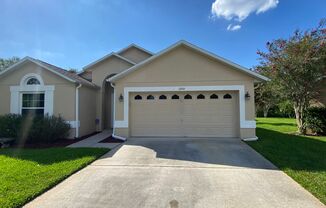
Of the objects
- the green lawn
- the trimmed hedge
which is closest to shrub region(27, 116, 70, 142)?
the trimmed hedge

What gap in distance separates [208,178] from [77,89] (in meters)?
9.17

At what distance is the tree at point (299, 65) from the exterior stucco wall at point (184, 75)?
13.2 ft

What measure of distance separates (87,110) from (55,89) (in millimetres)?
2281

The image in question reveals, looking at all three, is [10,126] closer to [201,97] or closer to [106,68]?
[106,68]

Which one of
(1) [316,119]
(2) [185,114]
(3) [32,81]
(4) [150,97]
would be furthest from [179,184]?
(1) [316,119]

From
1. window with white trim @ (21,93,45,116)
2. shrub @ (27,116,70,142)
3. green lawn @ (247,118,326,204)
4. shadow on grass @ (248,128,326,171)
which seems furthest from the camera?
window with white trim @ (21,93,45,116)

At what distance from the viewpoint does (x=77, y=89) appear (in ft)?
38.9

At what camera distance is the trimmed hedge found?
1055 centimetres

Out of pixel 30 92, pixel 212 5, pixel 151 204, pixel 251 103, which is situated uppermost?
pixel 212 5

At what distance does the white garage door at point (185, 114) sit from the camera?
11094mm

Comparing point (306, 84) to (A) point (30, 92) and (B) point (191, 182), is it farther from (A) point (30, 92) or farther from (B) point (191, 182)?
(A) point (30, 92)

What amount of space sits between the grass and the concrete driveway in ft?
0.90

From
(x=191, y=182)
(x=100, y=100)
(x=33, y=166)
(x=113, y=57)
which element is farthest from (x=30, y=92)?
(x=191, y=182)

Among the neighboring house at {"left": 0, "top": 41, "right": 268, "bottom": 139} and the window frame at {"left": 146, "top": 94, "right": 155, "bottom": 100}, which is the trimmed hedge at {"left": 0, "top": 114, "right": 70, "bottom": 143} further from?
the window frame at {"left": 146, "top": 94, "right": 155, "bottom": 100}
